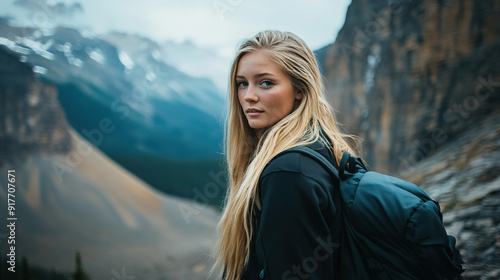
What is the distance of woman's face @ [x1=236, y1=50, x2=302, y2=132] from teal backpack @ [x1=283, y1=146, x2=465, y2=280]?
1.12 feet

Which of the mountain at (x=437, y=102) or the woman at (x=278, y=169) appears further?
the mountain at (x=437, y=102)

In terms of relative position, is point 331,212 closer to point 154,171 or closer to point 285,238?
point 285,238

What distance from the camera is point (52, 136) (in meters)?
3.84

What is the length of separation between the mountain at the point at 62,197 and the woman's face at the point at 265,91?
2.68m

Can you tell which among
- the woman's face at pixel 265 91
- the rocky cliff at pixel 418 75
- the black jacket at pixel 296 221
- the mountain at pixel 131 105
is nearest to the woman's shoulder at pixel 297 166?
the black jacket at pixel 296 221

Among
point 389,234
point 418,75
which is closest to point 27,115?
point 389,234

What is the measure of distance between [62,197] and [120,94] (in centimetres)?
212

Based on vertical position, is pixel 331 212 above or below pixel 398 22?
below

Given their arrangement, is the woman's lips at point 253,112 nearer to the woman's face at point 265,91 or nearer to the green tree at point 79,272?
the woman's face at point 265,91

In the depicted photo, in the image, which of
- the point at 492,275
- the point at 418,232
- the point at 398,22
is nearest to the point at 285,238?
the point at 418,232

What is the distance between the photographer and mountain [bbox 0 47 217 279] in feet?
10.8

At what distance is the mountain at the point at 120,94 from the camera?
404 cm

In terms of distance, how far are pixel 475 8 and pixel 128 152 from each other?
581cm

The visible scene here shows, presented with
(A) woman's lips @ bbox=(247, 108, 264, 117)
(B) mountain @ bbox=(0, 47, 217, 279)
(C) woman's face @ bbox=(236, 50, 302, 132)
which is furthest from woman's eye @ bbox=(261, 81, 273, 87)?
(B) mountain @ bbox=(0, 47, 217, 279)
